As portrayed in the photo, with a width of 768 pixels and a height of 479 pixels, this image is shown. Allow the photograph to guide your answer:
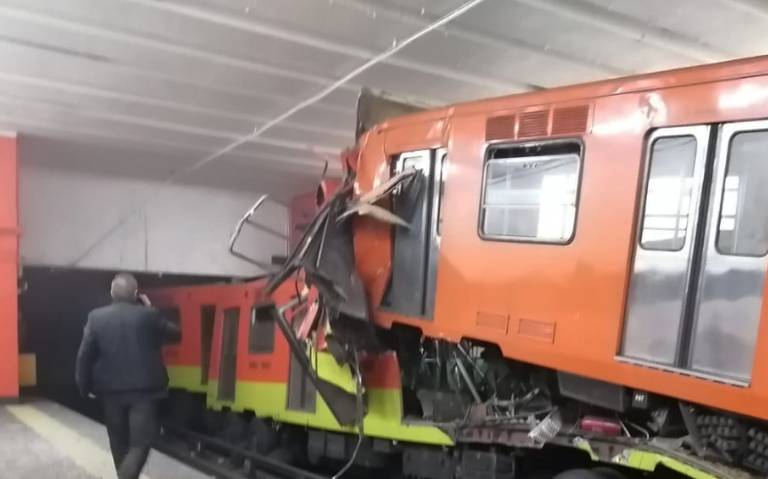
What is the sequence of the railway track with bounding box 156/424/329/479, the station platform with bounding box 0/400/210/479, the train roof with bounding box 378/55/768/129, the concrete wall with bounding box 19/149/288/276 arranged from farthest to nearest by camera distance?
the concrete wall with bounding box 19/149/288/276
the railway track with bounding box 156/424/329/479
the station platform with bounding box 0/400/210/479
the train roof with bounding box 378/55/768/129

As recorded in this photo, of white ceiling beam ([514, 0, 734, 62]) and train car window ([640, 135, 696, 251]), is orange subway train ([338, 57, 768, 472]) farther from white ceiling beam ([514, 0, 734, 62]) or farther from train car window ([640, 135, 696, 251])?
white ceiling beam ([514, 0, 734, 62])

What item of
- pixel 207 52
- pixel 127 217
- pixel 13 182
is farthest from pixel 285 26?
pixel 127 217

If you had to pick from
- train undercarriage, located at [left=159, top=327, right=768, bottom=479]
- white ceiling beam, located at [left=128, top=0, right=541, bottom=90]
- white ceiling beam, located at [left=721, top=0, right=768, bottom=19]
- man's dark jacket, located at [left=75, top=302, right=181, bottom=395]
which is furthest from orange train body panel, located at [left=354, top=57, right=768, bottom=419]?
man's dark jacket, located at [left=75, top=302, right=181, bottom=395]

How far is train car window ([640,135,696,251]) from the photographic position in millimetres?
2951

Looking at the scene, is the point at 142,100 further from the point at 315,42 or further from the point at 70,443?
the point at 70,443

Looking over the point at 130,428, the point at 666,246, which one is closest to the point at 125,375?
the point at 130,428

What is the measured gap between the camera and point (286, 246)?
10.9 meters

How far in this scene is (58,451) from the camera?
5832 millimetres

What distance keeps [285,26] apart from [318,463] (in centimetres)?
389

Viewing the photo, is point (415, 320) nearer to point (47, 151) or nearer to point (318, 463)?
point (318, 463)

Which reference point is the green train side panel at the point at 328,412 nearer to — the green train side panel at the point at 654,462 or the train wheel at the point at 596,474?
the train wheel at the point at 596,474

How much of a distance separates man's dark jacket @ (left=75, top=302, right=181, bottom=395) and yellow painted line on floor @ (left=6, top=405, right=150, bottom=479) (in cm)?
70

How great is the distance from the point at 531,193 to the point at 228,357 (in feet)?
14.3

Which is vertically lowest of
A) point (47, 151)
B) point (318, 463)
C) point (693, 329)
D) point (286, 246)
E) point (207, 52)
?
point (318, 463)
